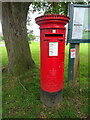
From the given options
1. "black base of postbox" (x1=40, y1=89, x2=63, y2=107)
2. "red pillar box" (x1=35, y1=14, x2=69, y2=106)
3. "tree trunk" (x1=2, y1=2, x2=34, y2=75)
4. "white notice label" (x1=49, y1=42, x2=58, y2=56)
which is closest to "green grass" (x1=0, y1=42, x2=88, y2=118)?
"black base of postbox" (x1=40, y1=89, x2=63, y2=107)

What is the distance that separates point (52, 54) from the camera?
2090mm

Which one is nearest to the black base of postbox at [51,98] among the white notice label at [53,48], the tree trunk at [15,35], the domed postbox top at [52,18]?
the white notice label at [53,48]

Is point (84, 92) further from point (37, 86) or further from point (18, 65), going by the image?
point (18, 65)

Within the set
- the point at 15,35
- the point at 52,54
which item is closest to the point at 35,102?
the point at 52,54

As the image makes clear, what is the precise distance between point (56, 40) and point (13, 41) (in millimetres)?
2004

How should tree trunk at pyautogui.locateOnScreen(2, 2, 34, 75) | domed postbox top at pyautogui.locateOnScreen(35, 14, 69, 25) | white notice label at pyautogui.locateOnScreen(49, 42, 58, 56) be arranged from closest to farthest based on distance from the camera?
1. domed postbox top at pyautogui.locateOnScreen(35, 14, 69, 25)
2. white notice label at pyautogui.locateOnScreen(49, 42, 58, 56)
3. tree trunk at pyautogui.locateOnScreen(2, 2, 34, 75)

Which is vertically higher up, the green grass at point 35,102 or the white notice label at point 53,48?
the white notice label at point 53,48

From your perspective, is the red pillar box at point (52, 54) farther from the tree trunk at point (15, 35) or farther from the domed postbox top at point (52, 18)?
the tree trunk at point (15, 35)

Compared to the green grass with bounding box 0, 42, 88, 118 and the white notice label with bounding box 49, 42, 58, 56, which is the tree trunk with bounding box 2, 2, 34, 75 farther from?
the white notice label with bounding box 49, 42, 58, 56

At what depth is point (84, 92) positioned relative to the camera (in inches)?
110

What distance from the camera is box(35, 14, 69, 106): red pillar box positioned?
1972 mm

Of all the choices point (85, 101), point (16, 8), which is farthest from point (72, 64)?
point (16, 8)

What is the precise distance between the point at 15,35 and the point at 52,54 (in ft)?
6.48

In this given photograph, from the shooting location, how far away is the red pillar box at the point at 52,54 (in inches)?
77.6
